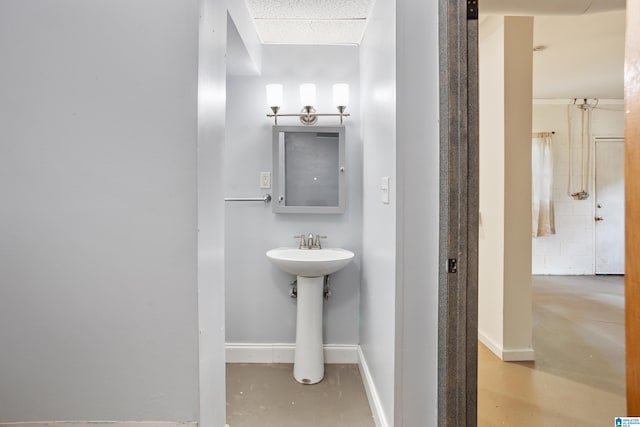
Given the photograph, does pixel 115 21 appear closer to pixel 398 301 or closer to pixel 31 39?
pixel 31 39

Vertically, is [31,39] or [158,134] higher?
[31,39]

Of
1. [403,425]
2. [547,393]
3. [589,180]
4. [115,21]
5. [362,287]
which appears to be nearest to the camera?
[115,21]

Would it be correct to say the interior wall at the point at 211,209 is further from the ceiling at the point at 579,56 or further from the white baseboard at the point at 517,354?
the ceiling at the point at 579,56

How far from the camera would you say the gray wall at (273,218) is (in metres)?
2.36

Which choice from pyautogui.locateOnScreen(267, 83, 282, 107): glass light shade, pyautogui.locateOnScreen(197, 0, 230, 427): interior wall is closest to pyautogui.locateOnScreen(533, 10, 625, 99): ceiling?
pyautogui.locateOnScreen(267, 83, 282, 107): glass light shade

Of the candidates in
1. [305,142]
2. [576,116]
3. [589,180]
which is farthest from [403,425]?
[576,116]

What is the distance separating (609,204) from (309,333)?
4011 mm

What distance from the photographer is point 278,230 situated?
2.39m

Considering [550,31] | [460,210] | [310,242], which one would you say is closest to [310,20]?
[310,242]

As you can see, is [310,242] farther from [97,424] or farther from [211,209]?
[97,424]

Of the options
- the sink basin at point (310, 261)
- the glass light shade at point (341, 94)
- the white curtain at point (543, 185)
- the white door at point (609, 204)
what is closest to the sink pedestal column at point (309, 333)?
the sink basin at point (310, 261)

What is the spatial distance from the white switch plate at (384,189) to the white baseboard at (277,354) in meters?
1.33

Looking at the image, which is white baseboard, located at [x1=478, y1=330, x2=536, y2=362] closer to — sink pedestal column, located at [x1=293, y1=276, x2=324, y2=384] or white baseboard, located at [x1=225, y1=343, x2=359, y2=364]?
white baseboard, located at [x1=225, y1=343, x2=359, y2=364]

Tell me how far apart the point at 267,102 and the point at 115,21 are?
1.20m
